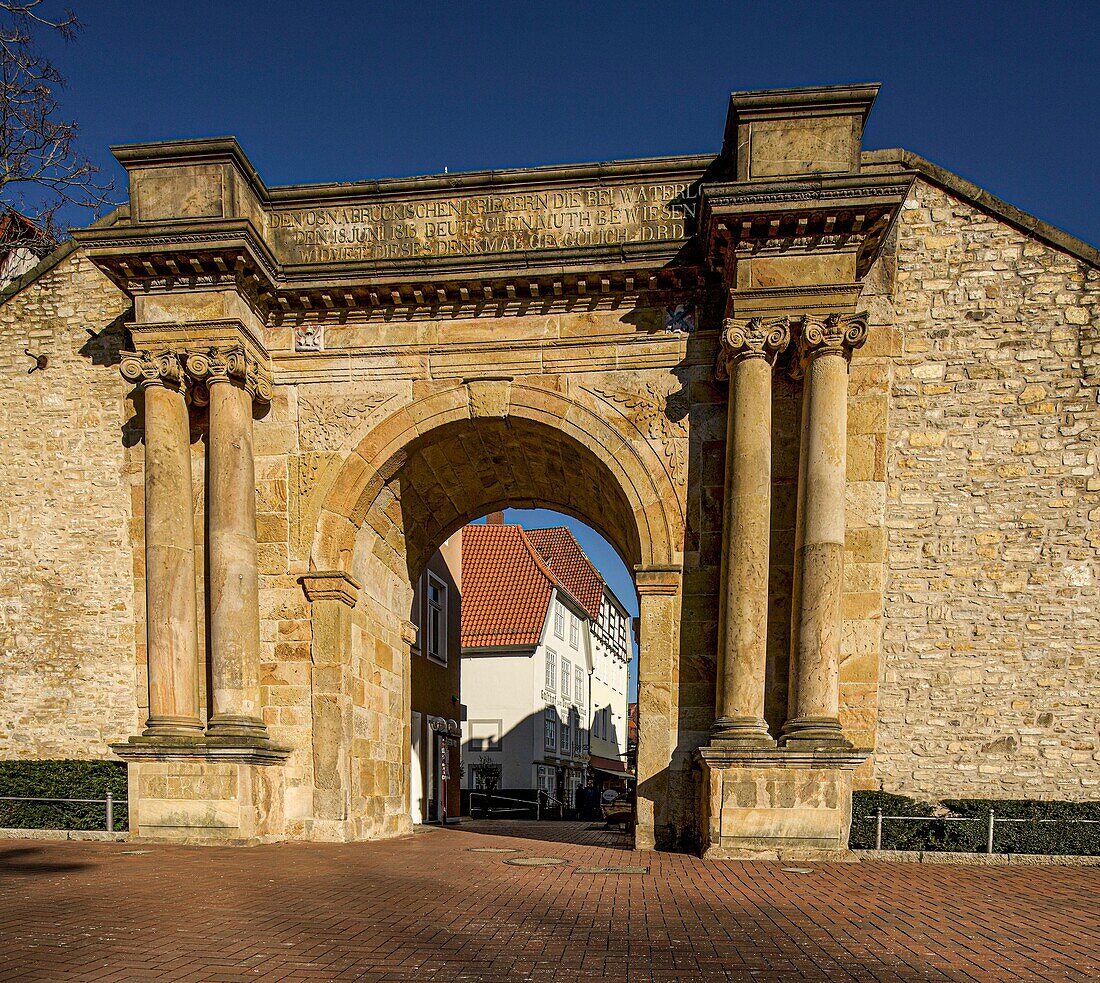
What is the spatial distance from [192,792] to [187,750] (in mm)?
506

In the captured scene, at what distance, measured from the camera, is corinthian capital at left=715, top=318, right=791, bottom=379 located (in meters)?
10.8

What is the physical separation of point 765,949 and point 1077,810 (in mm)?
6862

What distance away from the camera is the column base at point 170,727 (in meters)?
11.0

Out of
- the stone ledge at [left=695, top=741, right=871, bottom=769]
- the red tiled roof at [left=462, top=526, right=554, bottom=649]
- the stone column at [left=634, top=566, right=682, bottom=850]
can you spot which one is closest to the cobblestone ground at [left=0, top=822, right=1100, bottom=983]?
the stone ledge at [left=695, top=741, right=871, bottom=769]

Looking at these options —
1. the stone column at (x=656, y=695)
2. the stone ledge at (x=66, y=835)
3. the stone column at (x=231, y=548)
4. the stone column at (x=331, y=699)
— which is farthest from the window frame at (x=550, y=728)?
the stone ledge at (x=66, y=835)

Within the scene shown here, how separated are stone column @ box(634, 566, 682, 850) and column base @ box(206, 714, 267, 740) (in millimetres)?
4931

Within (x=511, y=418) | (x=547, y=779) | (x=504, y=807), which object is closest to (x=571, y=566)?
(x=547, y=779)

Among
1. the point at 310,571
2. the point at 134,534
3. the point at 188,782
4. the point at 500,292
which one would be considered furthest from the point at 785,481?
the point at 134,534

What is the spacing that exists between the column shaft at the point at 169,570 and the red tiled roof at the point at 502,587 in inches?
811

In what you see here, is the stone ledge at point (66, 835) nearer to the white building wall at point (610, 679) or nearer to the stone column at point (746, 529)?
the stone column at point (746, 529)

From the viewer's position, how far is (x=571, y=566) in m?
47.7

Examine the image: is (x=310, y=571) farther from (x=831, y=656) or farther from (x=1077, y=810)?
(x=1077, y=810)

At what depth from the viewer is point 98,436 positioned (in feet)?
43.2

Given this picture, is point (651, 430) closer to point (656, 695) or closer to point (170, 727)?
point (656, 695)
